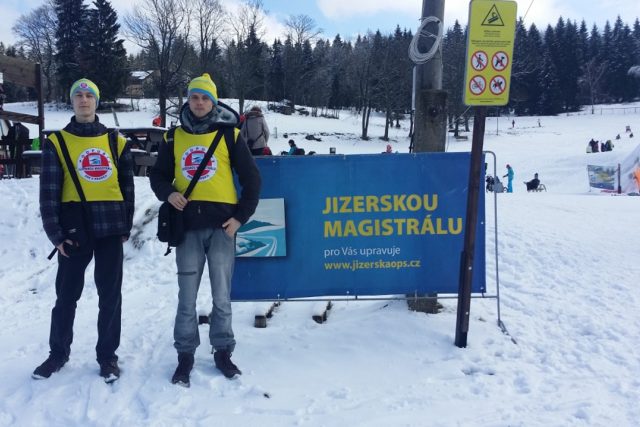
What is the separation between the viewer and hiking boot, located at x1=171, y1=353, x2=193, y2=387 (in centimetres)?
369

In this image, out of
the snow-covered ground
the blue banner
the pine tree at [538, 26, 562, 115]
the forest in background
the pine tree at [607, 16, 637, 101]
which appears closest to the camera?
the snow-covered ground

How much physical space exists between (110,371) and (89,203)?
128cm

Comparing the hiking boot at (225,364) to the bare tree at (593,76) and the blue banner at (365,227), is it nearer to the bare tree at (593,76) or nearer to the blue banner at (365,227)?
the blue banner at (365,227)

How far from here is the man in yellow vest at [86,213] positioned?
12.1 ft

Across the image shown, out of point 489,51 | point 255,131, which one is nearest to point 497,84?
point 489,51

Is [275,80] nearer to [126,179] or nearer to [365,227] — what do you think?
[365,227]

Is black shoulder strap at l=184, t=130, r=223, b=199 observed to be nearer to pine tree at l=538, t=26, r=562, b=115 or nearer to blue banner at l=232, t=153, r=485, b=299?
blue banner at l=232, t=153, r=485, b=299

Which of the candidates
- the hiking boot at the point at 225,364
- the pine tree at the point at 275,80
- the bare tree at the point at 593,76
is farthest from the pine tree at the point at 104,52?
the bare tree at the point at 593,76

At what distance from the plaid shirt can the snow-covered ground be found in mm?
1135

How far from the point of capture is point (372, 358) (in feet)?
13.7

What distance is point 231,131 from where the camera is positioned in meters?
3.79

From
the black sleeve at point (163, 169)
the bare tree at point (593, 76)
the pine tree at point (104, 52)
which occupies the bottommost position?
the black sleeve at point (163, 169)

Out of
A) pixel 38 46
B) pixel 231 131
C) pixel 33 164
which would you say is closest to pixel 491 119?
pixel 38 46

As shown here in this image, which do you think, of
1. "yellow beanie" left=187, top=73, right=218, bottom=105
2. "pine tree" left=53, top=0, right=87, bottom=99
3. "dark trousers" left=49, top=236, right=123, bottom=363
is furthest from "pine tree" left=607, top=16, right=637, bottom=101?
"dark trousers" left=49, top=236, right=123, bottom=363
